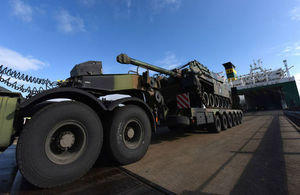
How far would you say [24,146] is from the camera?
1.73 meters

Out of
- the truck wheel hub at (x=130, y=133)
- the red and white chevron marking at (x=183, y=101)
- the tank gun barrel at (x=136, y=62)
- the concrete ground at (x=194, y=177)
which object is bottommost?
the concrete ground at (x=194, y=177)

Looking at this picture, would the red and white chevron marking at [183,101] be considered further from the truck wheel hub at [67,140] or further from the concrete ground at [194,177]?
the truck wheel hub at [67,140]

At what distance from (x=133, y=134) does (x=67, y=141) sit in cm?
135

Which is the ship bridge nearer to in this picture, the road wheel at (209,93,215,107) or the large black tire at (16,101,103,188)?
the road wheel at (209,93,215,107)

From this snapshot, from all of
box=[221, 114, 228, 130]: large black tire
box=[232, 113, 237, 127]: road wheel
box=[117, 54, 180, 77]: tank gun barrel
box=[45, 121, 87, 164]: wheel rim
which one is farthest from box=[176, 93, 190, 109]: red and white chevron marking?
box=[232, 113, 237, 127]: road wheel

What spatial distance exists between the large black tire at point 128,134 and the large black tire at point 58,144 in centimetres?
33

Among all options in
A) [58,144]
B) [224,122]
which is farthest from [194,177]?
[224,122]

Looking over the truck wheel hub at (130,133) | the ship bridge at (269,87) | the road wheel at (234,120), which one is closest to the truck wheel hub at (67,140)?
the truck wheel hub at (130,133)

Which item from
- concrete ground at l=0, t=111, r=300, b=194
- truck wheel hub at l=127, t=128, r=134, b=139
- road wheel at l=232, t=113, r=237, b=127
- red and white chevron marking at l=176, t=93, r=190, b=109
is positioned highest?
red and white chevron marking at l=176, t=93, r=190, b=109

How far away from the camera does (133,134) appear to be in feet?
10.3

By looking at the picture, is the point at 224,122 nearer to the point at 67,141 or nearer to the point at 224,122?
the point at 224,122

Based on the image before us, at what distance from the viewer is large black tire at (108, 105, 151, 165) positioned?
2.63 meters

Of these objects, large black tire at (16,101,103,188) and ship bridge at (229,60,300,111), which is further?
ship bridge at (229,60,300,111)

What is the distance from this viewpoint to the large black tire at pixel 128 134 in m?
2.63
